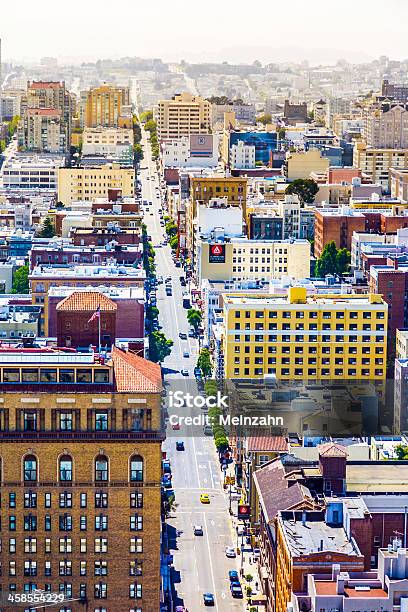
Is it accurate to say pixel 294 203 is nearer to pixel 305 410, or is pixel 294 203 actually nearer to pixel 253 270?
pixel 253 270

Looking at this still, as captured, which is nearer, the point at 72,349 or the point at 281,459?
the point at 72,349

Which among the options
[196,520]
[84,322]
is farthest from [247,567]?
[84,322]

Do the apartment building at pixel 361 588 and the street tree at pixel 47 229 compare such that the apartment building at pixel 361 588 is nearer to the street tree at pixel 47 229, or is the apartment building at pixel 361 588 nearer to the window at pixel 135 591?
the window at pixel 135 591

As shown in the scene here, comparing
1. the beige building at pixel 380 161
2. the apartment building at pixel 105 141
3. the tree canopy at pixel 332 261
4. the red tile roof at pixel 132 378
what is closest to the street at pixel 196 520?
the red tile roof at pixel 132 378

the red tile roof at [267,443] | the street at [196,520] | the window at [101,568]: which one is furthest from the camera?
the red tile roof at [267,443]

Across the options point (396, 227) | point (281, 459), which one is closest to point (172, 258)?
point (396, 227)

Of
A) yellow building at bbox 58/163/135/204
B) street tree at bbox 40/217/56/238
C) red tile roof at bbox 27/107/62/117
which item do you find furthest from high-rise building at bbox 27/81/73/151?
street tree at bbox 40/217/56/238
